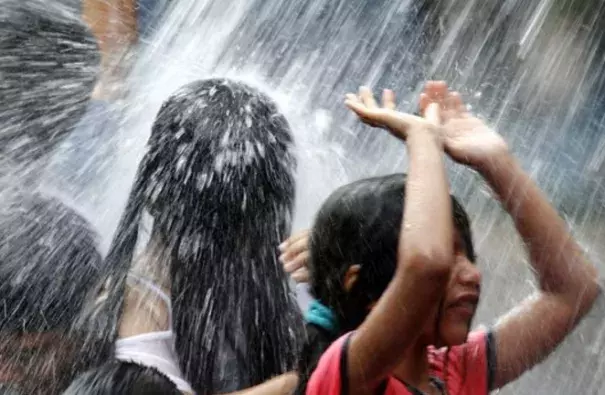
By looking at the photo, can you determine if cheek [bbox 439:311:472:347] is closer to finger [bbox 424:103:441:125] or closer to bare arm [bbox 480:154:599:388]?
bare arm [bbox 480:154:599:388]

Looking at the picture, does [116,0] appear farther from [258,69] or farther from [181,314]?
[181,314]

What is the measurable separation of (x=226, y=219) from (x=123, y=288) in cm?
23

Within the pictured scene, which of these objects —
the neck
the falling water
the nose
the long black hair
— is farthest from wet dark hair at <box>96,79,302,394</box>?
the falling water

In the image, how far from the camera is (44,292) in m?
2.13

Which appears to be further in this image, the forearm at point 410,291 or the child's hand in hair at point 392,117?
the child's hand in hair at point 392,117

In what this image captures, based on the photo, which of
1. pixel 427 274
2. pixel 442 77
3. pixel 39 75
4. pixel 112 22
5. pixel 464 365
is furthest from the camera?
pixel 442 77

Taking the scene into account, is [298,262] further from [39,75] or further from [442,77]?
[442,77]

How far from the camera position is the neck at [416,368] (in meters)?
1.81

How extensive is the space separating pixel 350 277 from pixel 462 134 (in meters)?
0.39

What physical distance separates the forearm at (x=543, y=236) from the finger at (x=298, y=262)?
1.30ft

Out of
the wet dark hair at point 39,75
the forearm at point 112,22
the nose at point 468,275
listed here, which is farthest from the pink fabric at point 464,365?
the forearm at point 112,22

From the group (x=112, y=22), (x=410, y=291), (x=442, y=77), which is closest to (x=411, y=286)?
(x=410, y=291)

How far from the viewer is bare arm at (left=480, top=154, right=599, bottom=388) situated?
2.02 meters

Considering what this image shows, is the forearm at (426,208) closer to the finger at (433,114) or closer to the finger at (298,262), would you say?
the finger at (433,114)
